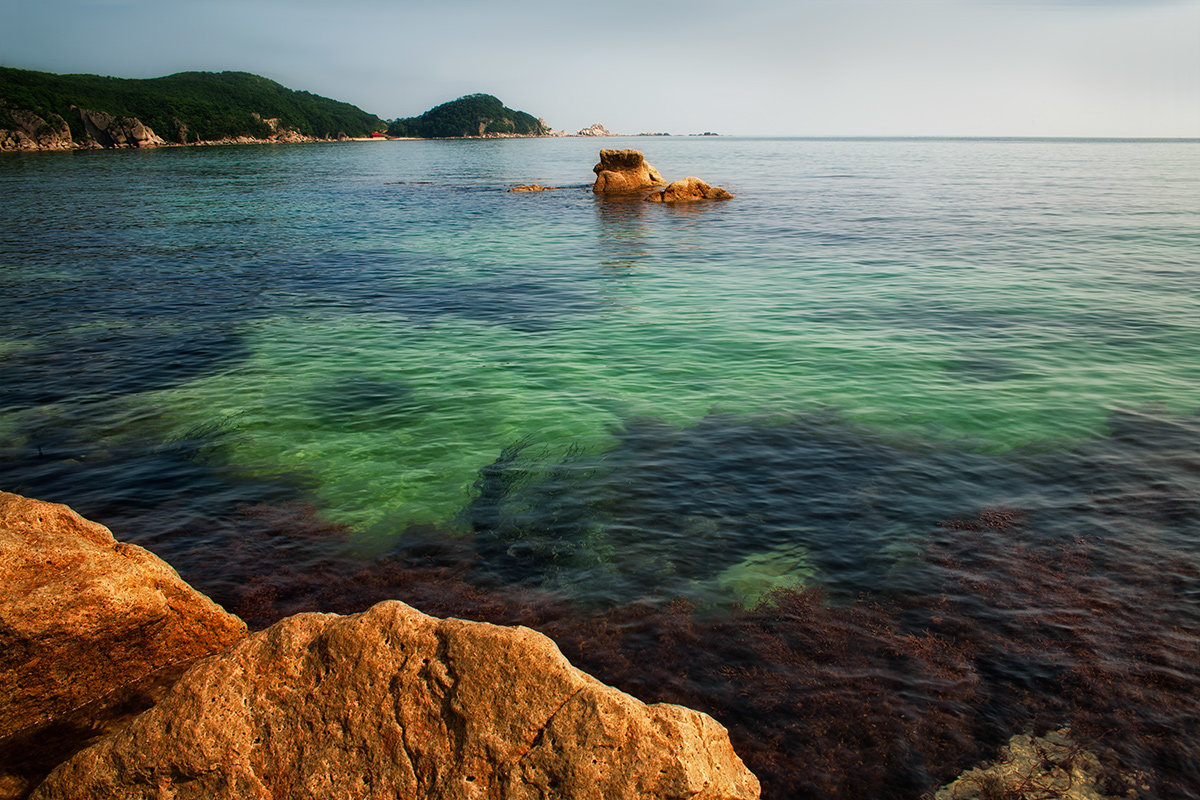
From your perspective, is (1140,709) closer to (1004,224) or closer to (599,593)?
(599,593)

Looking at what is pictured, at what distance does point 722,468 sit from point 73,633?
274 inches

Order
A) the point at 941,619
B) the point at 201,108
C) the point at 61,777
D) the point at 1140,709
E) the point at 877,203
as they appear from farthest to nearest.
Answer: the point at 201,108 < the point at 877,203 < the point at 941,619 < the point at 1140,709 < the point at 61,777

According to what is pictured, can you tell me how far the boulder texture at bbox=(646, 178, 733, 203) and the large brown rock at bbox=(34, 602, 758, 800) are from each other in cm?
4088

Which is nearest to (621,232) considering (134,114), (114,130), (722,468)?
(722,468)

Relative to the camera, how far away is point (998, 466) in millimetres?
9266

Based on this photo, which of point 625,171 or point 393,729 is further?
point 625,171

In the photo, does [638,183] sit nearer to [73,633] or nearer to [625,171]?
[625,171]

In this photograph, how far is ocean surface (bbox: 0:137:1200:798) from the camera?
18.5ft

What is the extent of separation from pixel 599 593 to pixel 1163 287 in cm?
2079

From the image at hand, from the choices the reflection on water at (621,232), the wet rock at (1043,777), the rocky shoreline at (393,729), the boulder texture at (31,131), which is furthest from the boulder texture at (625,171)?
the boulder texture at (31,131)

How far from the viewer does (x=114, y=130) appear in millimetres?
112750

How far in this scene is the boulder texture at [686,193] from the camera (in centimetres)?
4225

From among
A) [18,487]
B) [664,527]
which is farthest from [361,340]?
[664,527]

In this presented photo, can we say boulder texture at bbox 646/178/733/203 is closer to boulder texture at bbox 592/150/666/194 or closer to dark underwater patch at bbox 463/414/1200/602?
boulder texture at bbox 592/150/666/194
